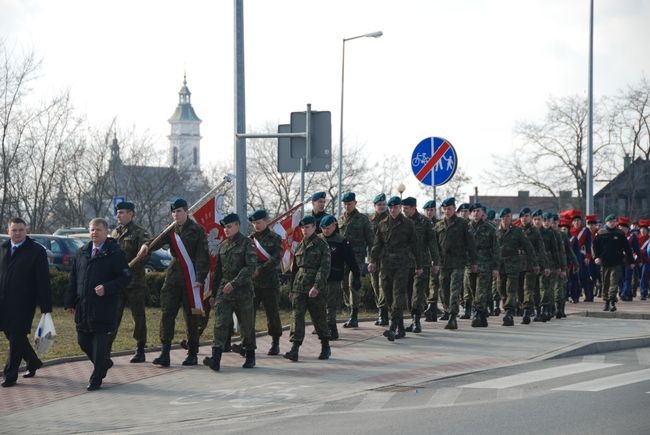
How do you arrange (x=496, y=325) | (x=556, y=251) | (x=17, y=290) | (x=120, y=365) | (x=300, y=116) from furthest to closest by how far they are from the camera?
1. (x=556, y=251)
2. (x=496, y=325)
3. (x=300, y=116)
4. (x=120, y=365)
5. (x=17, y=290)

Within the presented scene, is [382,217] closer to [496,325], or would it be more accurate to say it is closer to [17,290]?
[496,325]

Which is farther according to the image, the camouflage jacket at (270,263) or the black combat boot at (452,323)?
the black combat boot at (452,323)

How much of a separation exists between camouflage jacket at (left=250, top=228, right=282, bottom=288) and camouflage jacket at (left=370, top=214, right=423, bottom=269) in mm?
2007

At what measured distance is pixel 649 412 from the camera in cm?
927

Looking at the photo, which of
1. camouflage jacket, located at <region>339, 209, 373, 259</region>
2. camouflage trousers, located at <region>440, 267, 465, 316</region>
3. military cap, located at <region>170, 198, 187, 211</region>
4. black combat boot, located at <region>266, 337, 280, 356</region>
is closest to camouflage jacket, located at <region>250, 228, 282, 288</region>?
black combat boot, located at <region>266, 337, 280, 356</region>

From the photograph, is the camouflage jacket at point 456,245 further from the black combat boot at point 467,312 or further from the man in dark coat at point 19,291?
the man in dark coat at point 19,291

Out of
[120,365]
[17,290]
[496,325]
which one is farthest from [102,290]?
Result: [496,325]

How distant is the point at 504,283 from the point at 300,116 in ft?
15.0

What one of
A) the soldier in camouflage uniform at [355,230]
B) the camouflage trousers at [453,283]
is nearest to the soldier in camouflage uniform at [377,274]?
the soldier in camouflage uniform at [355,230]

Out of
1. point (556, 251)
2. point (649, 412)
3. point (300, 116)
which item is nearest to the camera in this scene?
point (649, 412)

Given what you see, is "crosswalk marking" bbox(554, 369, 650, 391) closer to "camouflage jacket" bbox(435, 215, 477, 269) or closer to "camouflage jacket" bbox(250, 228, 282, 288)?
"camouflage jacket" bbox(250, 228, 282, 288)

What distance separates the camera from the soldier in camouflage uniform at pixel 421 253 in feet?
52.6

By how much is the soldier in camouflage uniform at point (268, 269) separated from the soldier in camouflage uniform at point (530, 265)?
551 cm

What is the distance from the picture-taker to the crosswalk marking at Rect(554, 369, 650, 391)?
35.4 ft
